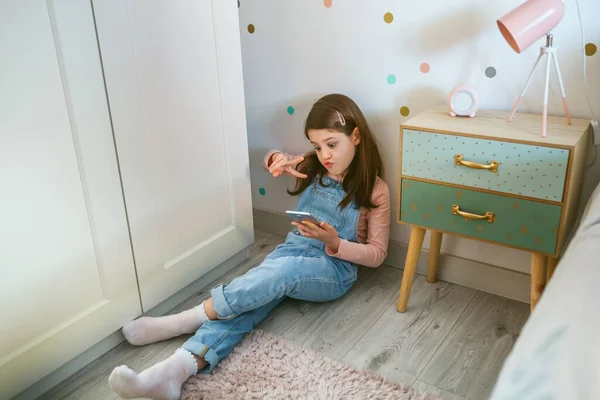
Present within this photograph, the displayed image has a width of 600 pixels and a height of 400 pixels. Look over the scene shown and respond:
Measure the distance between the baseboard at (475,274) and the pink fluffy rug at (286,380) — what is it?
0.53m

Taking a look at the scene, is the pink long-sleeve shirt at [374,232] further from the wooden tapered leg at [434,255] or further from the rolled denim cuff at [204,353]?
the rolled denim cuff at [204,353]

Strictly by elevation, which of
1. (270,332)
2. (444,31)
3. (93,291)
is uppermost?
(444,31)

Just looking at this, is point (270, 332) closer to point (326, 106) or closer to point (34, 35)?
point (326, 106)

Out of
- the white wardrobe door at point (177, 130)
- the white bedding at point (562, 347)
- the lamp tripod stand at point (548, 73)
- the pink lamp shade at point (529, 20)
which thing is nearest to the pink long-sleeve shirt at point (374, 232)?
the white wardrobe door at point (177, 130)

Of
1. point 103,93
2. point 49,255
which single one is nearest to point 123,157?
point 103,93

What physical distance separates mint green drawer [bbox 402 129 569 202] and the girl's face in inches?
9.9

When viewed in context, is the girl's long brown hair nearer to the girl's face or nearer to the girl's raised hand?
the girl's face

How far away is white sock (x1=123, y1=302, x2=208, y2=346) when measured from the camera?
58.0 inches

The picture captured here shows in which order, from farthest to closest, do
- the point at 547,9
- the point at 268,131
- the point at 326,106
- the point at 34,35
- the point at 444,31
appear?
1. the point at 268,131
2. the point at 326,106
3. the point at 444,31
4. the point at 547,9
5. the point at 34,35

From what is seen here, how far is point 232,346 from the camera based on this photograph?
4.75 ft

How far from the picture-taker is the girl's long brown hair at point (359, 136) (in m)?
1.61

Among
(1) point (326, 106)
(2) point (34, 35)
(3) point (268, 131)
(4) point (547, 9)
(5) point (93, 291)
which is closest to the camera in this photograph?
(2) point (34, 35)

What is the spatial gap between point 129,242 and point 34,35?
558 millimetres

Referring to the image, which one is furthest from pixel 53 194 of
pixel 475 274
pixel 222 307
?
pixel 475 274
